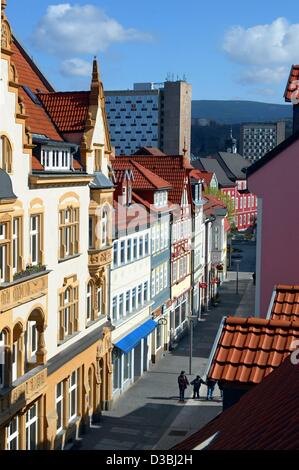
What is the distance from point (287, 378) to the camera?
29.6 feet

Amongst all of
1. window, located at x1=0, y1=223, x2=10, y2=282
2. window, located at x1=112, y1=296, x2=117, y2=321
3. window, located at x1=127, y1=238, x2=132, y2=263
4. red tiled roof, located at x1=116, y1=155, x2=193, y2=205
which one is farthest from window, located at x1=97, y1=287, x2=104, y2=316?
red tiled roof, located at x1=116, y1=155, x2=193, y2=205

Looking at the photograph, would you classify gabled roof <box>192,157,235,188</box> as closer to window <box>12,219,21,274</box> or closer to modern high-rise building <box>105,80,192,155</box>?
modern high-rise building <box>105,80,192,155</box>

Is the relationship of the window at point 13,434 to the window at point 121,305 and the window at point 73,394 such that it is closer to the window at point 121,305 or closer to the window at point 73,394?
the window at point 73,394

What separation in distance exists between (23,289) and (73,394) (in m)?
7.55

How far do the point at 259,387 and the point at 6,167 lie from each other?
12.9m

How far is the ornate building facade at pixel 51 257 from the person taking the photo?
67.5 ft

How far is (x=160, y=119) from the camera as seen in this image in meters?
173

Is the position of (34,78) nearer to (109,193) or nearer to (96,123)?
(96,123)

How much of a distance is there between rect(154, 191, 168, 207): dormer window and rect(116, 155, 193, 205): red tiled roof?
9.70ft

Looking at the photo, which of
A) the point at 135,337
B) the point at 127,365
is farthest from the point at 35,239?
the point at 127,365

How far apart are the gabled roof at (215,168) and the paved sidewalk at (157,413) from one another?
259ft

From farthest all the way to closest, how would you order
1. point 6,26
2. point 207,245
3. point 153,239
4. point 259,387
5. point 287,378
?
point 207,245
point 153,239
point 6,26
point 259,387
point 287,378

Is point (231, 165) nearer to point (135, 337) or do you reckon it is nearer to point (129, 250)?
point (129, 250)
